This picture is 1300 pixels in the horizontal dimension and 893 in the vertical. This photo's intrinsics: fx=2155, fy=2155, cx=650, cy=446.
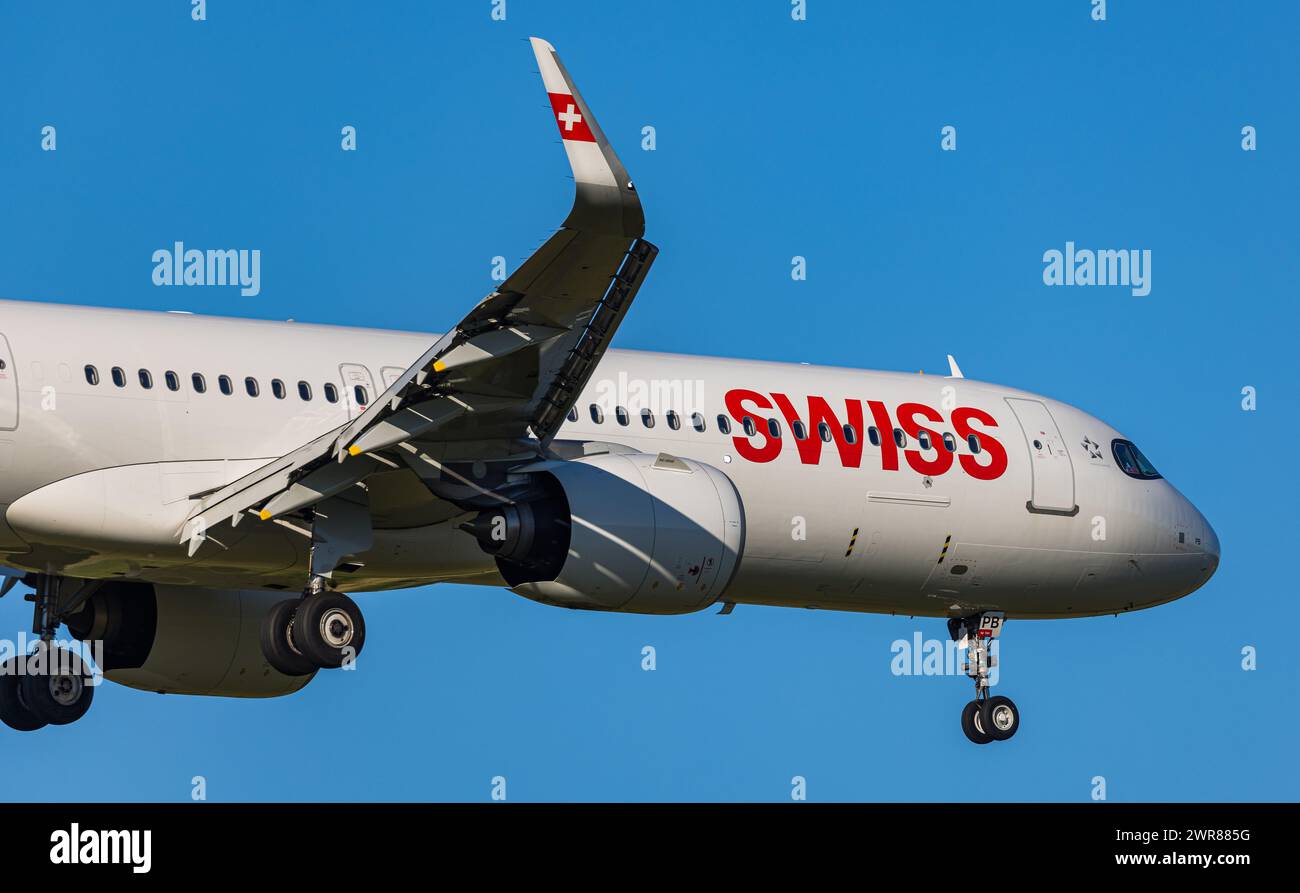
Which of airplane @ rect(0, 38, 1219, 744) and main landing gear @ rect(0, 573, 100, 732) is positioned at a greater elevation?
airplane @ rect(0, 38, 1219, 744)

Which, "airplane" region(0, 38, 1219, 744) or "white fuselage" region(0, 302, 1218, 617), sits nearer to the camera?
"airplane" region(0, 38, 1219, 744)

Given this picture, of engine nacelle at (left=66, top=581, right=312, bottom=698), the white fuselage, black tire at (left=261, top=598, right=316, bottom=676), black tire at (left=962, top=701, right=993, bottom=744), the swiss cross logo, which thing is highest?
the swiss cross logo

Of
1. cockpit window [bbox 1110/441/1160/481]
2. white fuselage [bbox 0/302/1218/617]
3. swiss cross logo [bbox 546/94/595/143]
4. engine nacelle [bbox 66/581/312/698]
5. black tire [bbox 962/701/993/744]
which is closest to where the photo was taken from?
swiss cross logo [bbox 546/94/595/143]

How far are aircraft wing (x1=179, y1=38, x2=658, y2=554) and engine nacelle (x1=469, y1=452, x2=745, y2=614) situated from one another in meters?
0.72

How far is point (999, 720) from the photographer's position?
2542 centimetres

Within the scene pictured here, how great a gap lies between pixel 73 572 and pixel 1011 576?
413 inches

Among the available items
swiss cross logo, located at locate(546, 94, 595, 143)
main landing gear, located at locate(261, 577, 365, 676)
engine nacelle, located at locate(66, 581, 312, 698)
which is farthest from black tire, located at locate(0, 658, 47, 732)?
swiss cross logo, located at locate(546, 94, 595, 143)

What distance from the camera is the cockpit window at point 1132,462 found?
1032 inches

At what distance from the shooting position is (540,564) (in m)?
20.4

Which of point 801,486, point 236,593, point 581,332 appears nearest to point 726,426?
point 801,486

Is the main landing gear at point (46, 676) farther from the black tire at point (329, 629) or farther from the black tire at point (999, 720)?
the black tire at point (999, 720)

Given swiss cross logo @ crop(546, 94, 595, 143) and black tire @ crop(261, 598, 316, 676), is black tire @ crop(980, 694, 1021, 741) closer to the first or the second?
black tire @ crop(261, 598, 316, 676)

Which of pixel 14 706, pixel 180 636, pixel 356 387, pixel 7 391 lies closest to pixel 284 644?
pixel 356 387

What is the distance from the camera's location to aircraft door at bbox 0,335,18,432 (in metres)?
19.2
